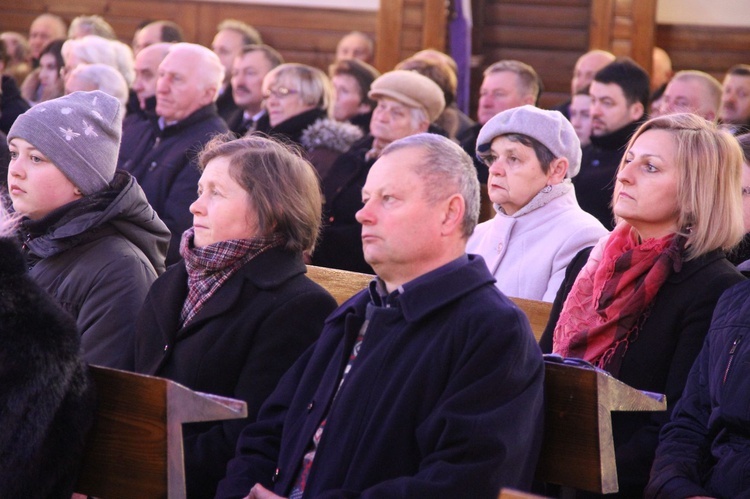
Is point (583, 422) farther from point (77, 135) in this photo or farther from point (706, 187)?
point (77, 135)

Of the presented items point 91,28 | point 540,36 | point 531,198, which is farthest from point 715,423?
point 540,36

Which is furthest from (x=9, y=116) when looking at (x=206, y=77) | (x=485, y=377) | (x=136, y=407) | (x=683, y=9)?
(x=683, y=9)

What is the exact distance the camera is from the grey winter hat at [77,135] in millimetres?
3742

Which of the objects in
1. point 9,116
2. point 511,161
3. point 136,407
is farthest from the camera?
point 9,116

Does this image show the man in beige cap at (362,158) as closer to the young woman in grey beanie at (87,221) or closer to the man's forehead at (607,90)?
the man's forehead at (607,90)

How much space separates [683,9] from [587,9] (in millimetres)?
964

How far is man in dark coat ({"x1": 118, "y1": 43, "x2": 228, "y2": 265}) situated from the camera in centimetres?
594

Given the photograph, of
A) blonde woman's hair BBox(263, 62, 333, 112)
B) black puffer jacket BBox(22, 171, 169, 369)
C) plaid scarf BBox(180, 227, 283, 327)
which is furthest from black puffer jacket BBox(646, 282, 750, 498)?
blonde woman's hair BBox(263, 62, 333, 112)

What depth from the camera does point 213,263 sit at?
332cm

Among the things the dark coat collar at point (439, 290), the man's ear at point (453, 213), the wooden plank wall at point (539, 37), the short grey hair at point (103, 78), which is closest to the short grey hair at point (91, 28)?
the short grey hair at point (103, 78)

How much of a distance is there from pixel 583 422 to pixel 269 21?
988 centimetres

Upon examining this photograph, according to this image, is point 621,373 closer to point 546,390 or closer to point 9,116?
point 546,390

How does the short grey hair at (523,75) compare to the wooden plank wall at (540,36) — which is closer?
the short grey hair at (523,75)

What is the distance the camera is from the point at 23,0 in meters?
12.6
